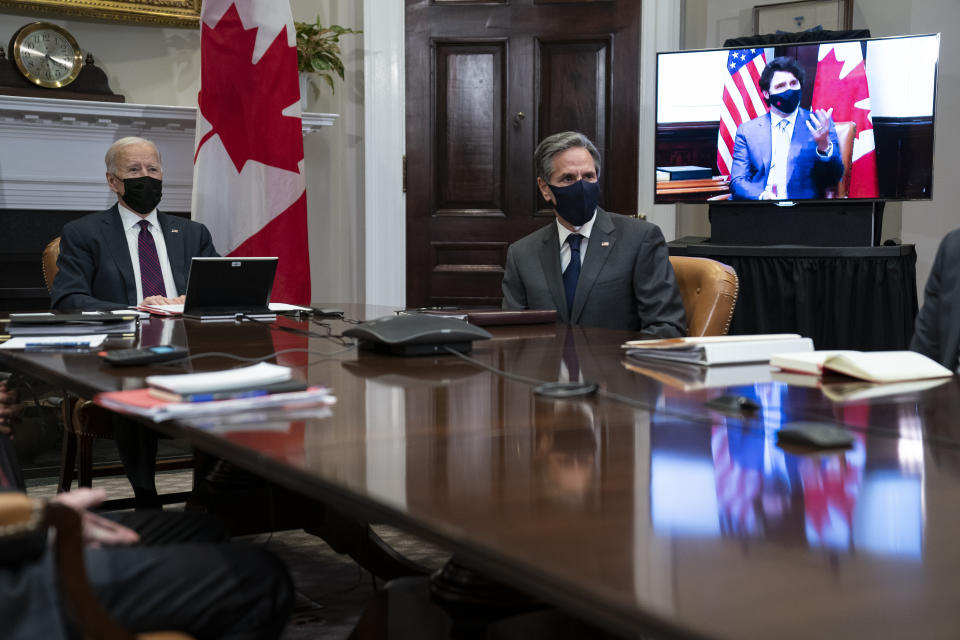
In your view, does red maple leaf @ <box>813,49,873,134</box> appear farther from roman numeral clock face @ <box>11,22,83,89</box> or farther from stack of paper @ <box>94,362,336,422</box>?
stack of paper @ <box>94,362,336,422</box>

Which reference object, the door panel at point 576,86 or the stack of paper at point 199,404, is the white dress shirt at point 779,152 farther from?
the stack of paper at point 199,404

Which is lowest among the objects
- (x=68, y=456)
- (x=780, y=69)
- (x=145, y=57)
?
(x=68, y=456)

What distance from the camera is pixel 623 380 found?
1560mm

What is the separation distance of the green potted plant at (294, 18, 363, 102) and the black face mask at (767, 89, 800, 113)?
1981 millimetres

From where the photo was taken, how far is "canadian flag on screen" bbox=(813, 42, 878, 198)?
413 centimetres

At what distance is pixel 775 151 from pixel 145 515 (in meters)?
3.51

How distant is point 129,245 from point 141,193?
0.18 m

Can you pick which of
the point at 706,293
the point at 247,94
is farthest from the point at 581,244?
the point at 247,94

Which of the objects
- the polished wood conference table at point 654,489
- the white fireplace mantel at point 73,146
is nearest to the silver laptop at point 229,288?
the polished wood conference table at point 654,489

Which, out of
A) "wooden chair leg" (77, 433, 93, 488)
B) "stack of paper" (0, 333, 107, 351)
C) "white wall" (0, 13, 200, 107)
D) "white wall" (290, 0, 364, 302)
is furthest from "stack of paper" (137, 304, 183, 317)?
"white wall" (290, 0, 364, 302)

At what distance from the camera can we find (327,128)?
197 inches

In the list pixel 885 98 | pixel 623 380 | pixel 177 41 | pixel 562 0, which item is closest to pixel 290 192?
pixel 177 41

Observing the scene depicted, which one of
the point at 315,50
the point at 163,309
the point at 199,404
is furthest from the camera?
the point at 315,50

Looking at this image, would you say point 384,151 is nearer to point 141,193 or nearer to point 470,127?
point 470,127
